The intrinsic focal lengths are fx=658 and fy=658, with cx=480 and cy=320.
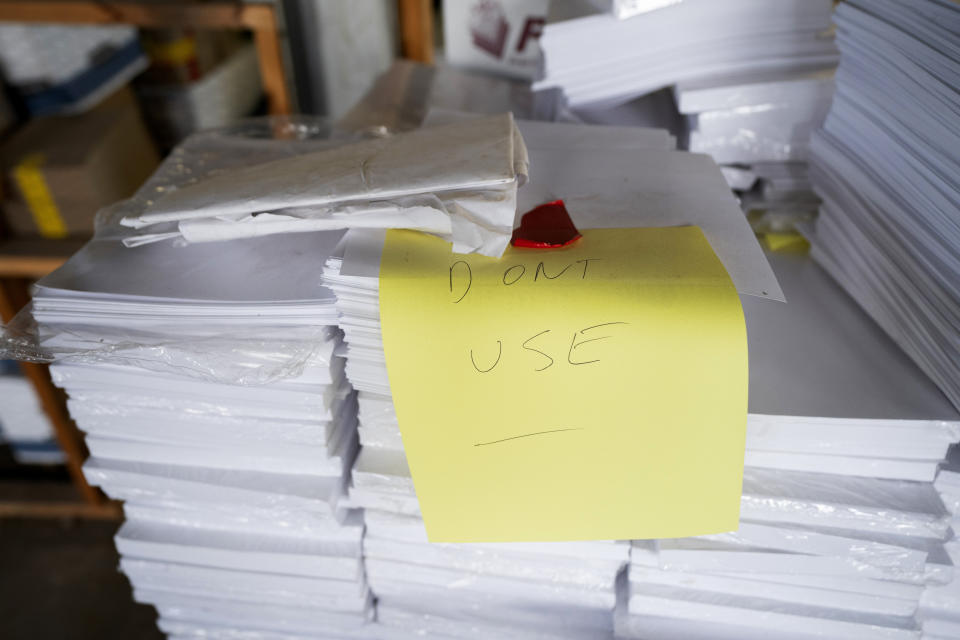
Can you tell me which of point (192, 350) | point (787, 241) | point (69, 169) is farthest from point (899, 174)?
point (69, 169)

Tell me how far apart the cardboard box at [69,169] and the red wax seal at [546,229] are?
3.68ft

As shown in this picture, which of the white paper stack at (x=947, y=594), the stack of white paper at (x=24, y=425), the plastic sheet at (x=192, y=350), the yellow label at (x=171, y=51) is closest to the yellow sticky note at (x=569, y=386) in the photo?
the plastic sheet at (x=192, y=350)

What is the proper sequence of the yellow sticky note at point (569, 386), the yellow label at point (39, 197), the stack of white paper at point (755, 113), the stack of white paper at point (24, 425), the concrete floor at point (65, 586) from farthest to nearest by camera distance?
the stack of white paper at point (24, 425)
the concrete floor at point (65, 586)
the yellow label at point (39, 197)
the stack of white paper at point (755, 113)
the yellow sticky note at point (569, 386)

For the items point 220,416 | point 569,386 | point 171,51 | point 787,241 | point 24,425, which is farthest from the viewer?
point 24,425

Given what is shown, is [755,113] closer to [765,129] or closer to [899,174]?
[765,129]

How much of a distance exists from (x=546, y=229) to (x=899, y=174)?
39cm

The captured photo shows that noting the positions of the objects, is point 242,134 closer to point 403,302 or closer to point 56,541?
point 403,302

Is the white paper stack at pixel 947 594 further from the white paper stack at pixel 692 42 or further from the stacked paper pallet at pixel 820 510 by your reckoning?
the white paper stack at pixel 692 42

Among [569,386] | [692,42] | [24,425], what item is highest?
[692,42]

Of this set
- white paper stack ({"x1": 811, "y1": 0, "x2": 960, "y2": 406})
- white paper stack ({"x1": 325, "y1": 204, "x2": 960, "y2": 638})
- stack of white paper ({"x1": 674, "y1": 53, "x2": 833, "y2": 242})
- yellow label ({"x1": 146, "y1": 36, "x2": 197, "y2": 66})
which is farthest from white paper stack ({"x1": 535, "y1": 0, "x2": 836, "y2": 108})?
yellow label ({"x1": 146, "y1": 36, "x2": 197, "y2": 66})

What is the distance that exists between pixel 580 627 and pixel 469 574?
0.15 m

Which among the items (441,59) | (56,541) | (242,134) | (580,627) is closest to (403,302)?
(580,627)

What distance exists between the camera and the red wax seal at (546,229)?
0.63 metres

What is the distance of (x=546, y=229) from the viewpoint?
65 centimetres
